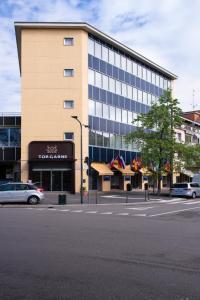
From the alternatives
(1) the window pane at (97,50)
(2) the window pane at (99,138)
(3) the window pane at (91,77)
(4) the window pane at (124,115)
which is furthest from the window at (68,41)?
(4) the window pane at (124,115)

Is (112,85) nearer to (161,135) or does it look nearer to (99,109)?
(99,109)

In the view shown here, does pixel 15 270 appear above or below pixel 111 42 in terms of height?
below

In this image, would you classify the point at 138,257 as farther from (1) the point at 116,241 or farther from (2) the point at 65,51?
→ (2) the point at 65,51

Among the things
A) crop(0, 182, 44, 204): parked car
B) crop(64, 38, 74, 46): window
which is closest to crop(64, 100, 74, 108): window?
crop(64, 38, 74, 46): window

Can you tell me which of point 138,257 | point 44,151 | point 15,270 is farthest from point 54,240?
point 44,151

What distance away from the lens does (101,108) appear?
165ft

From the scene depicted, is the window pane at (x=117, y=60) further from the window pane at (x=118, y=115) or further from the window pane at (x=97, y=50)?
the window pane at (x=118, y=115)

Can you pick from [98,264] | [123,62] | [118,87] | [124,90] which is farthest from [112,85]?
[98,264]

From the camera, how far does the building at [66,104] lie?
150 feet

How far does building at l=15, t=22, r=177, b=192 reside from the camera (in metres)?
45.8

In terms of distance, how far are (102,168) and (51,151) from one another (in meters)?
6.33

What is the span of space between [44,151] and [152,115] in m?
11.2

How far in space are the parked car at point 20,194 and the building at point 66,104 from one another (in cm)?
1336

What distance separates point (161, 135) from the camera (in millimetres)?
45594
